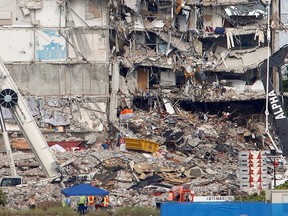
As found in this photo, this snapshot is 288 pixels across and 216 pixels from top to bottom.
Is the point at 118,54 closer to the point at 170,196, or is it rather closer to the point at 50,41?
the point at 50,41

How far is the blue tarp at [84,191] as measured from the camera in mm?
48594

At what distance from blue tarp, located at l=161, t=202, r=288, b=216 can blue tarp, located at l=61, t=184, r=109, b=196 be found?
→ 195 inches

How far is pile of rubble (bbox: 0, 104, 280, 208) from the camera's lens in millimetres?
52375

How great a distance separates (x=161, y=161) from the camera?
188 ft

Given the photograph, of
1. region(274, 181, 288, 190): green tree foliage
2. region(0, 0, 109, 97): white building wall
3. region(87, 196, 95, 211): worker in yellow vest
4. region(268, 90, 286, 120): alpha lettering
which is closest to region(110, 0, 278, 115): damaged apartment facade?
region(0, 0, 109, 97): white building wall

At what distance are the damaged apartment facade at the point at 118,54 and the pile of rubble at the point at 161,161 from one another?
137 centimetres

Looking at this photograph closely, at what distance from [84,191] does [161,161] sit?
8.96m

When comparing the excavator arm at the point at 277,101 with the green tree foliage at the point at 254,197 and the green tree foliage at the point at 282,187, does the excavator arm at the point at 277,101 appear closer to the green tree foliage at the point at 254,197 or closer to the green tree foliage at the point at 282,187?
the green tree foliage at the point at 254,197

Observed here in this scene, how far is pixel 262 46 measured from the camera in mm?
67875

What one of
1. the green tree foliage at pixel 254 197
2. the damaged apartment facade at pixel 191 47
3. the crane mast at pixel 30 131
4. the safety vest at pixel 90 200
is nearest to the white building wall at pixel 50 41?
the damaged apartment facade at pixel 191 47

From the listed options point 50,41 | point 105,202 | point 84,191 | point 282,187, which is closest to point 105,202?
point 105,202

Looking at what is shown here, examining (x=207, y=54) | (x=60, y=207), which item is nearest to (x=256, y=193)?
(x=60, y=207)

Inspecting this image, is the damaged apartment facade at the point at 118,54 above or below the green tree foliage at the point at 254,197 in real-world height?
above

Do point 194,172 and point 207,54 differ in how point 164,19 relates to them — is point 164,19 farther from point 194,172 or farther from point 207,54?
point 194,172
